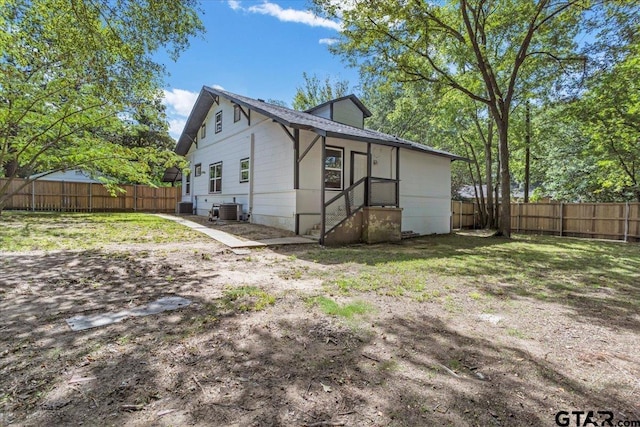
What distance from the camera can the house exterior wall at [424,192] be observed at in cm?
1255

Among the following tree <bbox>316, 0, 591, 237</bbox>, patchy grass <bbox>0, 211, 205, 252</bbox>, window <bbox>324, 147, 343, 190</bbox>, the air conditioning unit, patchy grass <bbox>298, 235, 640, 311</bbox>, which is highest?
tree <bbox>316, 0, 591, 237</bbox>

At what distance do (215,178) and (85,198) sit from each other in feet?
29.7

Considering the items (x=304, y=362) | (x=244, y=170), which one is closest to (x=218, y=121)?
(x=244, y=170)

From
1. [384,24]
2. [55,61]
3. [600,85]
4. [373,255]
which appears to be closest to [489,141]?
[600,85]

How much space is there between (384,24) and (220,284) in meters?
10.3

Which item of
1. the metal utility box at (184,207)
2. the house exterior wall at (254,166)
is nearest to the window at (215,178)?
the house exterior wall at (254,166)

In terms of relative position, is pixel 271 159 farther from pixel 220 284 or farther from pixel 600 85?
pixel 600 85

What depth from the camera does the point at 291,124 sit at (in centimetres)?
839

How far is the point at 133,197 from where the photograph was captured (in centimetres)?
2006

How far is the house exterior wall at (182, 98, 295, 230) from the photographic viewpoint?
34.1 ft

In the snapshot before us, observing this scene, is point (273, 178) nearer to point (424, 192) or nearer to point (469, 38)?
point (424, 192)

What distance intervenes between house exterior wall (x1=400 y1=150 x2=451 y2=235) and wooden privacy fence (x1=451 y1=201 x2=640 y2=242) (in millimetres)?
3015

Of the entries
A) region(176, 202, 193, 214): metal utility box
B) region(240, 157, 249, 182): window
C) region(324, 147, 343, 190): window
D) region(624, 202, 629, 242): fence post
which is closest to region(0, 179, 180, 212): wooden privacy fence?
region(176, 202, 193, 214): metal utility box

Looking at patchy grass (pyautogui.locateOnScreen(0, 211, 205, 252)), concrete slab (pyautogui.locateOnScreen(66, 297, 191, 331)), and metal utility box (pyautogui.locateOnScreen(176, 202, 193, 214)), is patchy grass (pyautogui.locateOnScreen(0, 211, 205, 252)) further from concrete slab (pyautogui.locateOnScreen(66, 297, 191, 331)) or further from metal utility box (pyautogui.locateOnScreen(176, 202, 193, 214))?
metal utility box (pyautogui.locateOnScreen(176, 202, 193, 214))
